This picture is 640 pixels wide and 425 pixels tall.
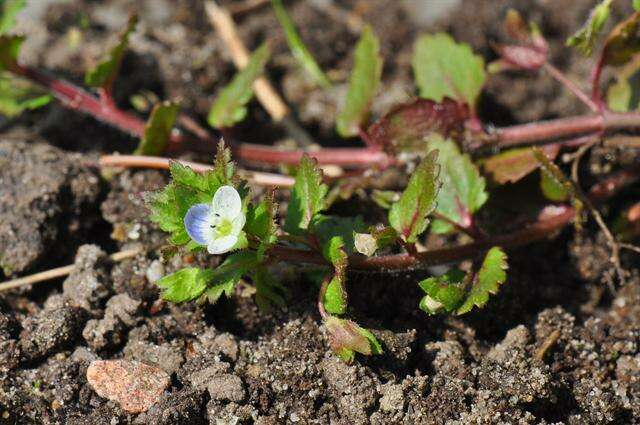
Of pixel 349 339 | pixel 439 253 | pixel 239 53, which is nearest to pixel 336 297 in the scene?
pixel 349 339

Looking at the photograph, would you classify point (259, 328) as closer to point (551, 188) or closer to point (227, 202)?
point (227, 202)

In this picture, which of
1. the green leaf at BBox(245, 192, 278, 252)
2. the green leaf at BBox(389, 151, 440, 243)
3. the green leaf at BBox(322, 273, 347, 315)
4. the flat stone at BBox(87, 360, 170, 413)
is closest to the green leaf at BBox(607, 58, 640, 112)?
the green leaf at BBox(389, 151, 440, 243)

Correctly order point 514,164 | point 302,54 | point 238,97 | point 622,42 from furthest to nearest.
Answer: point 302,54
point 238,97
point 514,164
point 622,42

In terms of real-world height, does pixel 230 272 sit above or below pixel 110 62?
below

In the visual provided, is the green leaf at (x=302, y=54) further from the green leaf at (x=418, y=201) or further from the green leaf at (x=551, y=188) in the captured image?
the green leaf at (x=418, y=201)

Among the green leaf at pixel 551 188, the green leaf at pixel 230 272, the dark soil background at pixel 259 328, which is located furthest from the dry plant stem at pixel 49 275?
the green leaf at pixel 551 188

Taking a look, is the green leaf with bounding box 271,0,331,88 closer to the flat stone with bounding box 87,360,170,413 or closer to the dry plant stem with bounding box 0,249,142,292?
the dry plant stem with bounding box 0,249,142,292
